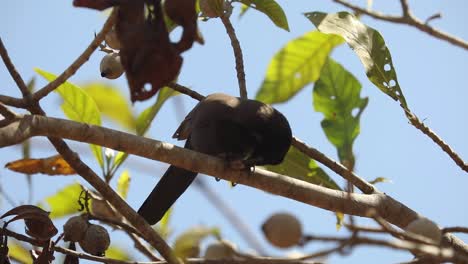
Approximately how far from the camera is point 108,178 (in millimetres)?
3082

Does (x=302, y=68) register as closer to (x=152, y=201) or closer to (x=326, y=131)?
(x=326, y=131)

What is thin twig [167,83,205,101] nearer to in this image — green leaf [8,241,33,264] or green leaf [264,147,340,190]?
green leaf [264,147,340,190]

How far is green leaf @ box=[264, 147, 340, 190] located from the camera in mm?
3229

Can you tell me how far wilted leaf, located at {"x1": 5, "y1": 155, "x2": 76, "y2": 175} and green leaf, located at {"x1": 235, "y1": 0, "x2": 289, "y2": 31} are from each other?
109 centimetres

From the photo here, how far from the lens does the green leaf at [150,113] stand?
306cm

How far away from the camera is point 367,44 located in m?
3.10

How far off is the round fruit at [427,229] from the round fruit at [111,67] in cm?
131

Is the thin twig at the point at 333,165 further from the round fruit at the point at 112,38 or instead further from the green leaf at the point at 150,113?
the round fruit at the point at 112,38

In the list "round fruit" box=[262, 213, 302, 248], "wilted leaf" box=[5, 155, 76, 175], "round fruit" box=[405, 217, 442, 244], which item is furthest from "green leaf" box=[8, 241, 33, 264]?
"round fruit" box=[405, 217, 442, 244]

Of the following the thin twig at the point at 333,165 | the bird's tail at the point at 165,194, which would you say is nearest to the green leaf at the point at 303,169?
the thin twig at the point at 333,165

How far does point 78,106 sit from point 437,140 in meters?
1.50

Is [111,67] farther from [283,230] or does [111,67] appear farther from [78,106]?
[283,230]

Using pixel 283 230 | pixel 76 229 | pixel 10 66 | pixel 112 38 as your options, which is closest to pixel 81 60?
pixel 10 66

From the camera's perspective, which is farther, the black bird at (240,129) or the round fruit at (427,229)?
the black bird at (240,129)
